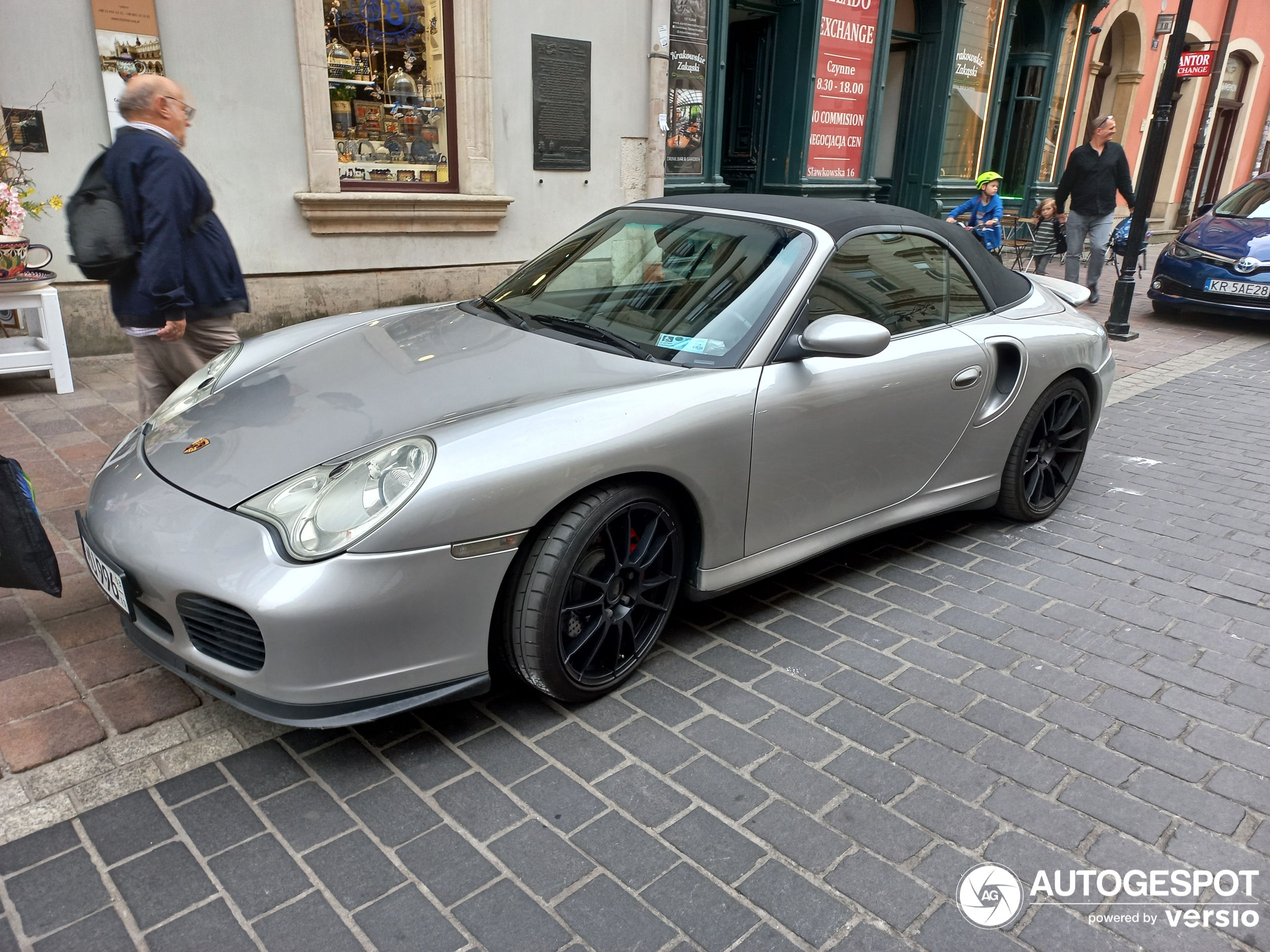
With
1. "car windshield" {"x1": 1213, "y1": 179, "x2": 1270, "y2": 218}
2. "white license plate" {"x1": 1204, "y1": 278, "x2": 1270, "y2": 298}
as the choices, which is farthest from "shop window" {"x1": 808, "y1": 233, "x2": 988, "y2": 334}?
"car windshield" {"x1": 1213, "y1": 179, "x2": 1270, "y2": 218}

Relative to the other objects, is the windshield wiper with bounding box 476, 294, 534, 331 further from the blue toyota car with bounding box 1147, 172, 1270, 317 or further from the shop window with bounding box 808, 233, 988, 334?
the blue toyota car with bounding box 1147, 172, 1270, 317

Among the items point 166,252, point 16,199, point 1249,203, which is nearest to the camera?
point 166,252

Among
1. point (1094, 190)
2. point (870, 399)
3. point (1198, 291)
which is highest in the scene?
point (1094, 190)

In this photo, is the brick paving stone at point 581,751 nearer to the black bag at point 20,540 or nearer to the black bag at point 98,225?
the black bag at point 20,540

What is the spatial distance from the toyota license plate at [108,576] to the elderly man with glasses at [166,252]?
4.52 ft

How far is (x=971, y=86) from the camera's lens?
43.6ft

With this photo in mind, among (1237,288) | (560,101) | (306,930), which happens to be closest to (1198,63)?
(1237,288)

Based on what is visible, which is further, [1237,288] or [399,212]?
[1237,288]

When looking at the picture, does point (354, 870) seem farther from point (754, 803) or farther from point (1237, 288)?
point (1237, 288)

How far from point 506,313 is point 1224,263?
30.6 ft

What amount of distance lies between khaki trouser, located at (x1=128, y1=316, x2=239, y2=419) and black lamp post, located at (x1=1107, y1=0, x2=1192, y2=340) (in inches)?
317

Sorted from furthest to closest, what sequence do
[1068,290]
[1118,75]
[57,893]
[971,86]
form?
[1118,75]
[971,86]
[1068,290]
[57,893]

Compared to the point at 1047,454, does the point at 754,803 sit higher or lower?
lower

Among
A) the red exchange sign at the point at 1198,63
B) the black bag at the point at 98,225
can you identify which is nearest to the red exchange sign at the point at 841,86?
the red exchange sign at the point at 1198,63
